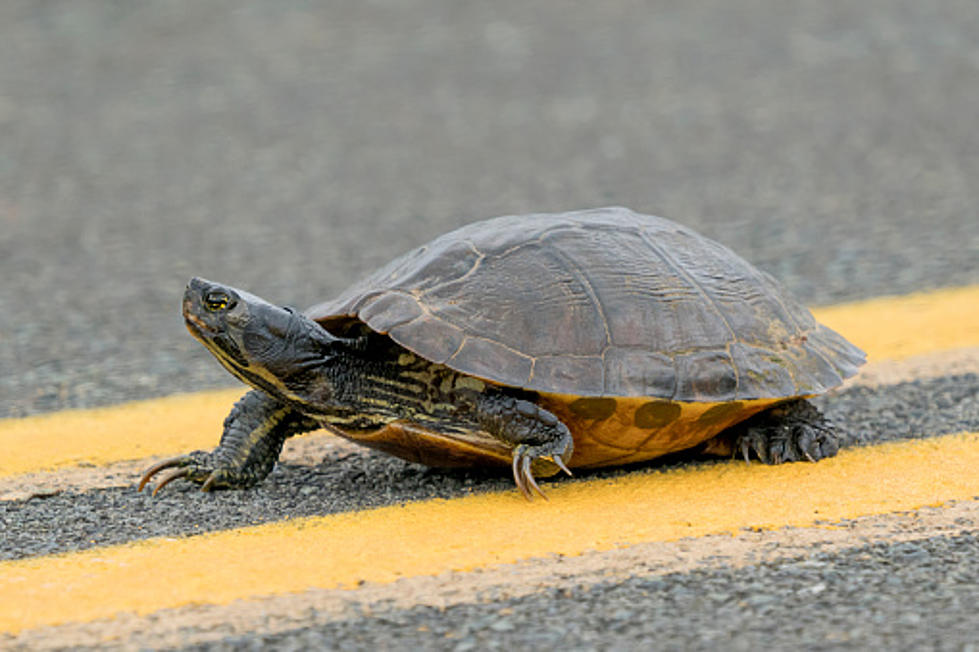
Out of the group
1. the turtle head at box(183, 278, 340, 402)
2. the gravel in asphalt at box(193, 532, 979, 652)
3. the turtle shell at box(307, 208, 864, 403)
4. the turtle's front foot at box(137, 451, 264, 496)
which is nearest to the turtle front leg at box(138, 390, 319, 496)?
the turtle's front foot at box(137, 451, 264, 496)

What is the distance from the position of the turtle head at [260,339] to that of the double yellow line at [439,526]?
54 cm

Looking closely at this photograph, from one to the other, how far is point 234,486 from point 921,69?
1216 centimetres

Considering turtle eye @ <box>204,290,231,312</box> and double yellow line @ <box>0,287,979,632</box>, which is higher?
turtle eye @ <box>204,290,231,312</box>

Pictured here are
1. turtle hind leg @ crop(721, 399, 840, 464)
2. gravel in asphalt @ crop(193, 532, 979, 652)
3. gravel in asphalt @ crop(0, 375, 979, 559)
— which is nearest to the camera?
gravel in asphalt @ crop(193, 532, 979, 652)

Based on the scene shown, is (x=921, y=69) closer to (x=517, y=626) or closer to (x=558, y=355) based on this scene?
(x=558, y=355)

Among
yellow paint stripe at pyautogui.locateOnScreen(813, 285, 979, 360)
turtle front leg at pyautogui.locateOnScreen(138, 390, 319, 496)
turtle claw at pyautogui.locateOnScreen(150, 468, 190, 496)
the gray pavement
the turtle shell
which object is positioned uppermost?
the gray pavement

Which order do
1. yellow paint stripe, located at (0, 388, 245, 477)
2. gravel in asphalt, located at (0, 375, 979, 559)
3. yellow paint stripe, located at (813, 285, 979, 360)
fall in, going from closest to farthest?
gravel in asphalt, located at (0, 375, 979, 559), yellow paint stripe, located at (0, 388, 245, 477), yellow paint stripe, located at (813, 285, 979, 360)

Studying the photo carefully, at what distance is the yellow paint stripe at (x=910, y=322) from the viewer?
5996 mm

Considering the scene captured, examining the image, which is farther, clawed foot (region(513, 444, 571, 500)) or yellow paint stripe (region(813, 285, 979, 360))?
yellow paint stripe (region(813, 285, 979, 360))

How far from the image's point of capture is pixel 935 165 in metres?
11.0

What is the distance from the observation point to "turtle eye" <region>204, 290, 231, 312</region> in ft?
13.3

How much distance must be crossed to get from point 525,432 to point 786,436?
104cm

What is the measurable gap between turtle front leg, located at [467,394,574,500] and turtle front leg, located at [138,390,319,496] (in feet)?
2.67

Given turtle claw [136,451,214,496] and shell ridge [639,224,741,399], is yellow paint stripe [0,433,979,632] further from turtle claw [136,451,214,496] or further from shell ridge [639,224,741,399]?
turtle claw [136,451,214,496]
